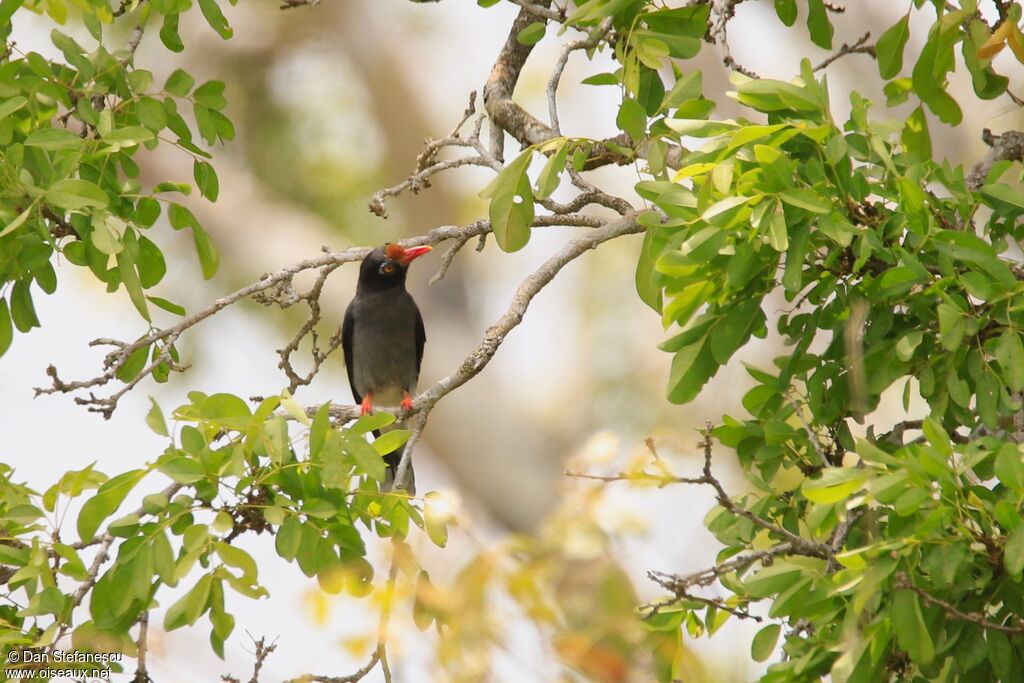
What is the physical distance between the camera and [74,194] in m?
2.92

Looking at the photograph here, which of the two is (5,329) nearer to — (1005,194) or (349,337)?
(1005,194)

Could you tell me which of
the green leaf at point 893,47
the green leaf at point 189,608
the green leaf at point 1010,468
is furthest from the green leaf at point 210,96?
the green leaf at point 1010,468

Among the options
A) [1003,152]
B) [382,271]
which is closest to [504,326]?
A: [1003,152]

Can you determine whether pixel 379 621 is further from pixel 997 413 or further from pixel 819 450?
pixel 997 413

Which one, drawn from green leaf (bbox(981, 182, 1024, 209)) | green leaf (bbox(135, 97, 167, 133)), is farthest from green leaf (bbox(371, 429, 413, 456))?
green leaf (bbox(981, 182, 1024, 209))

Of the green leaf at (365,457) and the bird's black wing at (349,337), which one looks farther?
the bird's black wing at (349,337)

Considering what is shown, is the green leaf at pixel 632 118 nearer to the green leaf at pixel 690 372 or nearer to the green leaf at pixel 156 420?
the green leaf at pixel 690 372

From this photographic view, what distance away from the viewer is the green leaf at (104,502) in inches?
97.7

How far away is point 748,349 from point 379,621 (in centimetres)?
871

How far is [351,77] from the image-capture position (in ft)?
45.2

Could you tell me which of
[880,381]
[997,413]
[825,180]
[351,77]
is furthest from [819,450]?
[351,77]

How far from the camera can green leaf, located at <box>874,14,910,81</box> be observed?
357 cm

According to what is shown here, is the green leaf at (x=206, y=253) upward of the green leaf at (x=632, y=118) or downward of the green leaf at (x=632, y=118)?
downward

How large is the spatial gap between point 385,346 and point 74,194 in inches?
134
